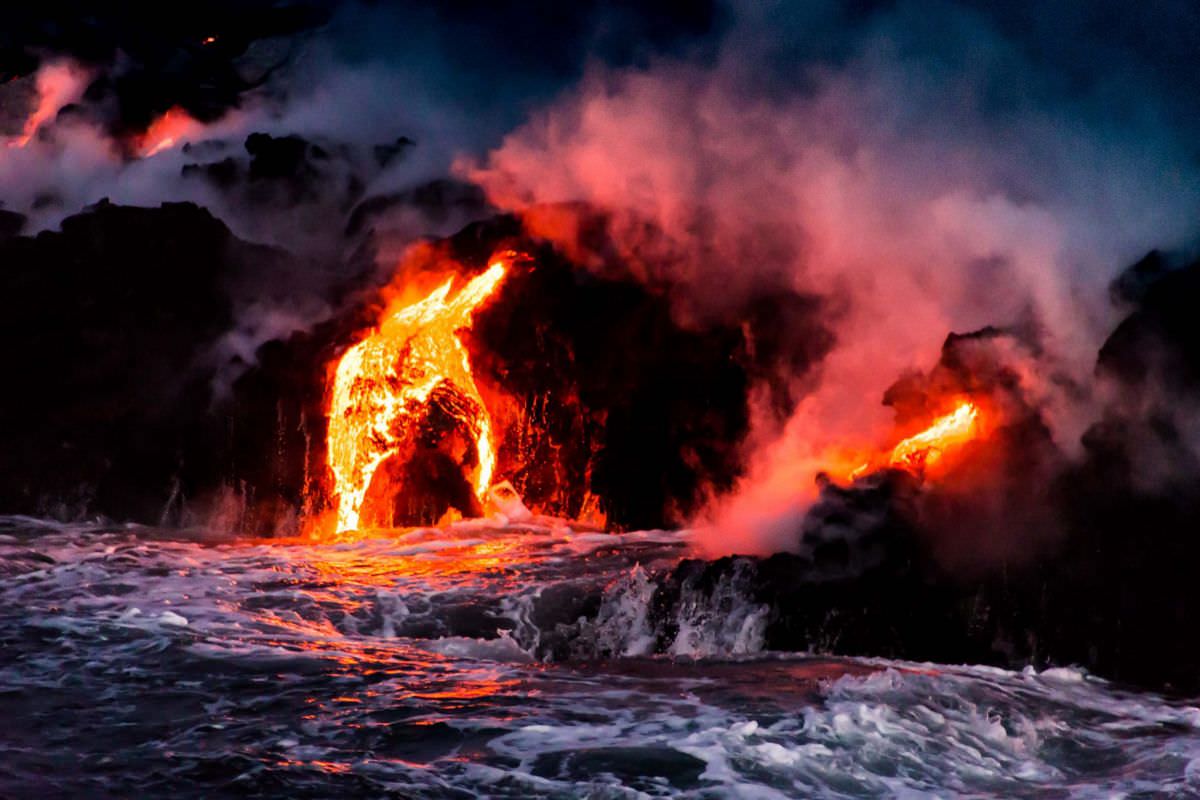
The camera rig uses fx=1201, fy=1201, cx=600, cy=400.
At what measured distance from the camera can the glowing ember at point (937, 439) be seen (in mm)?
11859

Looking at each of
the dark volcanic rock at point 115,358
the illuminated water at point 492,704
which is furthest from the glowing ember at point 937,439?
the dark volcanic rock at point 115,358

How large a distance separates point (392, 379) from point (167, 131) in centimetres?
918

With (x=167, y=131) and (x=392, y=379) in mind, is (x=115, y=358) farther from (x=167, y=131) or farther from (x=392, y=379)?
(x=167, y=131)

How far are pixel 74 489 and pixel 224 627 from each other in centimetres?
827

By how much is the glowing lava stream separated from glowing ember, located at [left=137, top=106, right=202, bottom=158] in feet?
25.0

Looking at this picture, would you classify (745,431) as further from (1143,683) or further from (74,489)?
(74,489)

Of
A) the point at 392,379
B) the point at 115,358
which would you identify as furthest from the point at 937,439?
the point at 115,358

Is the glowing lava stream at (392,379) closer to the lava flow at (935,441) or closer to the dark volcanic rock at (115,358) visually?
the dark volcanic rock at (115,358)

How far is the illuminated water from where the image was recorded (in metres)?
6.27

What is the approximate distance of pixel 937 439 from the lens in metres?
12.3

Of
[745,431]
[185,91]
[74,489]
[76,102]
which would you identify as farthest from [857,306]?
[76,102]

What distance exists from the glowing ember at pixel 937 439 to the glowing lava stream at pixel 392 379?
645 centimetres

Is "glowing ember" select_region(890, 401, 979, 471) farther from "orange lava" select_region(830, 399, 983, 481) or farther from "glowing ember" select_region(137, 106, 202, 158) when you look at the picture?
"glowing ember" select_region(137, 106, 202, 158)

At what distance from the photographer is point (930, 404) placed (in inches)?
504
